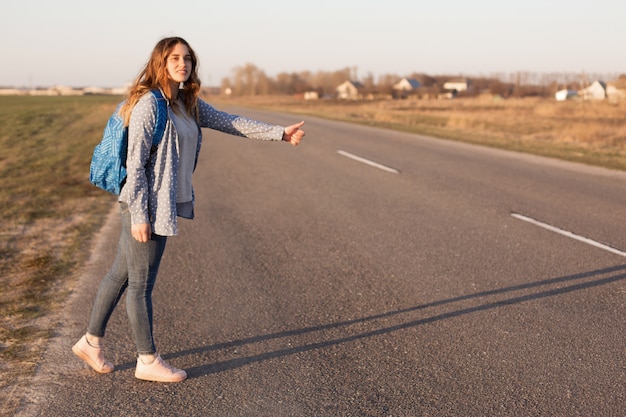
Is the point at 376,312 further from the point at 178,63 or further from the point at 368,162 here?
the point at 368,162

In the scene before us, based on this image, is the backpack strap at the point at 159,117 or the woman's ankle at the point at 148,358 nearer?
the backpack strap at the point at 159,117

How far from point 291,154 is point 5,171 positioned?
20.2 feet

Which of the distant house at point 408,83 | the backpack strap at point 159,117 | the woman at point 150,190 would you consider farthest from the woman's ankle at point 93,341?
the distant house at point 408,83

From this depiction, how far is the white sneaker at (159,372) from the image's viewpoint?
149 inches

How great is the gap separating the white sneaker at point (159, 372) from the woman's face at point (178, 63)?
1525mm

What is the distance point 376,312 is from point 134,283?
1895 millimetres

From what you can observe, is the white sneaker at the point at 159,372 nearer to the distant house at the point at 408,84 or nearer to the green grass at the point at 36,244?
the green grass at the point at 36,244

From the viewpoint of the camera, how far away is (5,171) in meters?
14.9

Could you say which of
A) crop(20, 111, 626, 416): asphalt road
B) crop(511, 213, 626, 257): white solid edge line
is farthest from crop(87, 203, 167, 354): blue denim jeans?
crop(511, 213, 626, 257): white solid edge line

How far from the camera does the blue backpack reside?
11.6 ft

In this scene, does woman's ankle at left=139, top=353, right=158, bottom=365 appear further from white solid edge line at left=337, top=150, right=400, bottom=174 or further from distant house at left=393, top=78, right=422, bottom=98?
distant house at left=393, top=78, right=422, bottom=98

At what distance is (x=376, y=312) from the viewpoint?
16.4 feet

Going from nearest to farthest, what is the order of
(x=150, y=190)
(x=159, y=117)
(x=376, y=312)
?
(x=159, y=117) → (x=150, y=190) → (x=376, y=312)

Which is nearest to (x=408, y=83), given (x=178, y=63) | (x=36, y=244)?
(x=36, y=244)
